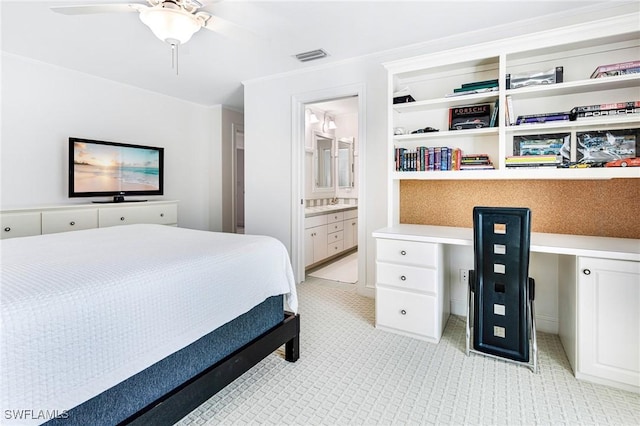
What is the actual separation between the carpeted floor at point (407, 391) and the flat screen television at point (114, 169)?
10.3 feet

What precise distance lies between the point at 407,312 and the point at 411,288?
0.19 metres

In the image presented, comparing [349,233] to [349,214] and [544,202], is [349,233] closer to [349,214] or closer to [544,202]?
[349,214]

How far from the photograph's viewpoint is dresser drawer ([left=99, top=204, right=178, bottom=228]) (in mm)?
3625

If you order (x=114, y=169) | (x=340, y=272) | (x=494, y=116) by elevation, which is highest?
(x=494, y=116)

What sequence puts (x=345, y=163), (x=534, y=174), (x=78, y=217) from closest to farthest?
1. (x=534, y=174)
2. (x=78, y=217)
3. (x=345, y=163)

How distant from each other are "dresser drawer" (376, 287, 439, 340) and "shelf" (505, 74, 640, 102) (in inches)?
63.9

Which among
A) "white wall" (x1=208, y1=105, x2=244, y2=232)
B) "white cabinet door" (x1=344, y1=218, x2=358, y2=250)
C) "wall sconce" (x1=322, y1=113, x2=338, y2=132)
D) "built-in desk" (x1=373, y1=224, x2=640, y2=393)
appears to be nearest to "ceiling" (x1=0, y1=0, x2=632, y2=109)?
"white wall" (x1=208, y1=105, x2=244, y2=232)

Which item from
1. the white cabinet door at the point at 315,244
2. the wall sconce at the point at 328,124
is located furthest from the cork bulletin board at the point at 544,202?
the wall sconce at the point at 328,124

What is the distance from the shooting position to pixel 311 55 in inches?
126

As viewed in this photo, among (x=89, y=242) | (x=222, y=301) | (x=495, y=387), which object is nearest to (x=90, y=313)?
(x=222, y=301)

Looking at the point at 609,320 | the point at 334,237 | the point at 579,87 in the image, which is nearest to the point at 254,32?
the point at 579,87

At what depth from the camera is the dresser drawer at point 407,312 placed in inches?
91.7

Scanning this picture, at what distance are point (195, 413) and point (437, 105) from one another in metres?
2.77

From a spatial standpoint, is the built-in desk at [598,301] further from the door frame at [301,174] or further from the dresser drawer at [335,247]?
the dresser drawer at [335,247]
